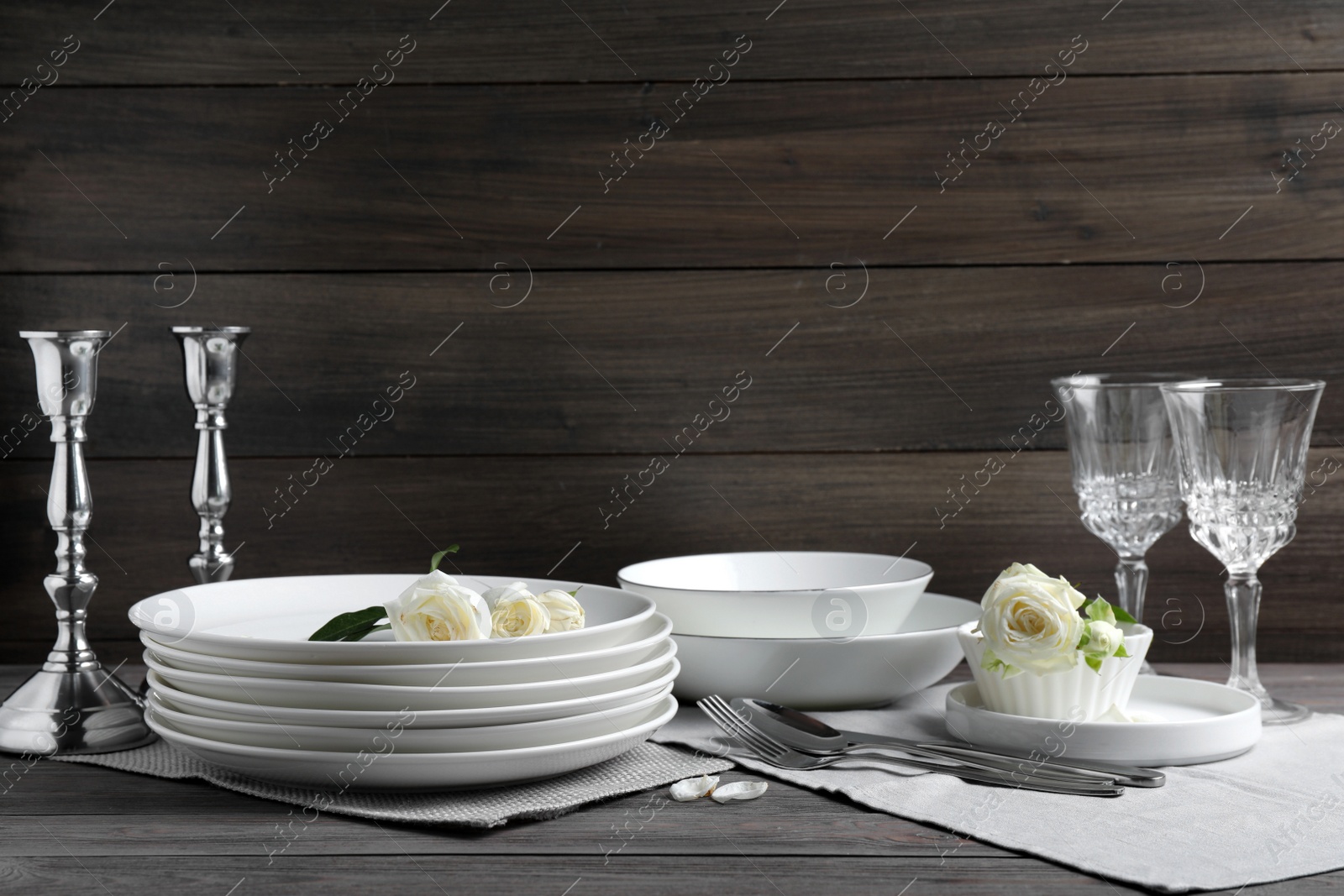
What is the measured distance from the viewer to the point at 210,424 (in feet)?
3.01

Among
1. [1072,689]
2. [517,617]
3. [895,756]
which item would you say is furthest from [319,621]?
[1072,689]

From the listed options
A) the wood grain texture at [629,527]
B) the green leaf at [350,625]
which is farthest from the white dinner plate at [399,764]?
the wood grain texture at [629,527]

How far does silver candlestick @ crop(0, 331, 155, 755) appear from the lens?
79 centimetres

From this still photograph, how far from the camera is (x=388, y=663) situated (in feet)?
2.16

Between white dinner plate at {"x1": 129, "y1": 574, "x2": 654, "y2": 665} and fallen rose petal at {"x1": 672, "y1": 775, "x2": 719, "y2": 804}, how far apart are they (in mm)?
100

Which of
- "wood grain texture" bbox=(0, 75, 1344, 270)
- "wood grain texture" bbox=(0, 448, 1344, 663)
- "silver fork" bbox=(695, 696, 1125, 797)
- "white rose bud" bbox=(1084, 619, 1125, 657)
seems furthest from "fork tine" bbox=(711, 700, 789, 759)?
"wood grain texture" bbox=(0, 75, 1344, 270)

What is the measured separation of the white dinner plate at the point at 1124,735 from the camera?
28.6 inches

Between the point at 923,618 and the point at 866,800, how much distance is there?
0.35 meters

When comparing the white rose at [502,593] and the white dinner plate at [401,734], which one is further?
the white rose at [502,593]

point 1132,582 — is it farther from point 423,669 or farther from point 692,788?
point 423,669

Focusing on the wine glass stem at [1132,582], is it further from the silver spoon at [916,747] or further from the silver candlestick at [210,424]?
the silver candlestick at [210,424]

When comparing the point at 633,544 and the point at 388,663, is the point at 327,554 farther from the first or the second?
the point at 388,663

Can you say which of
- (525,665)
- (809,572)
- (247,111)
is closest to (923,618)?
(809,572)

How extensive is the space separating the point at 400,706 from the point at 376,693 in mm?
16
